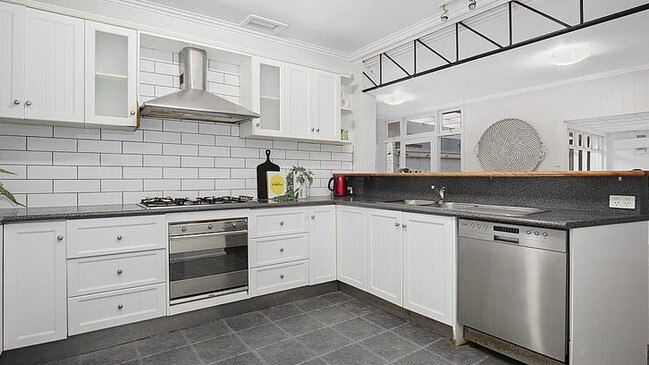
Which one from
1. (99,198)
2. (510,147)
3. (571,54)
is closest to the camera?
(99,198)

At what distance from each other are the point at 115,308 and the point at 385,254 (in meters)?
1.93

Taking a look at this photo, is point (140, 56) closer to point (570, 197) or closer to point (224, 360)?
point (224, 360)

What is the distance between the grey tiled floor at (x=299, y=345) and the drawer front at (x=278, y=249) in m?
0.44

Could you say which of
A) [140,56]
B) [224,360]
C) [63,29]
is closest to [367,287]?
[224,360]

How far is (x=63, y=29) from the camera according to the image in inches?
95.7

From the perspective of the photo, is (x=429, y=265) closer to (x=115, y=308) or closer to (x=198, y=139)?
(x=115, y=308)

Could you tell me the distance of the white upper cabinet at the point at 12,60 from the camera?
2.25 m

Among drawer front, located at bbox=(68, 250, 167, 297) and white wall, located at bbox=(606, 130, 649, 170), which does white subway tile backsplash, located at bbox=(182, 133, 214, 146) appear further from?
white wall, located at bbox=(606, 130, 649, 170)

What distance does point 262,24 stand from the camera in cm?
329

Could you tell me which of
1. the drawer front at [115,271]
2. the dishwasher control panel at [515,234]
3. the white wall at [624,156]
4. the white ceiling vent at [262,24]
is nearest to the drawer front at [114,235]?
the drawer front at [115,271]

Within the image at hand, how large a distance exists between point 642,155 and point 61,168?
7.68 meters

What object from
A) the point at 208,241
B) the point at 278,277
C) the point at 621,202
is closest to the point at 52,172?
the point at 208,241

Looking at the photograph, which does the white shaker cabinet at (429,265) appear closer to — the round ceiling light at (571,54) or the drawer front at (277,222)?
the drawer front at (277,222)

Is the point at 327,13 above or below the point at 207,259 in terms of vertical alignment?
above
